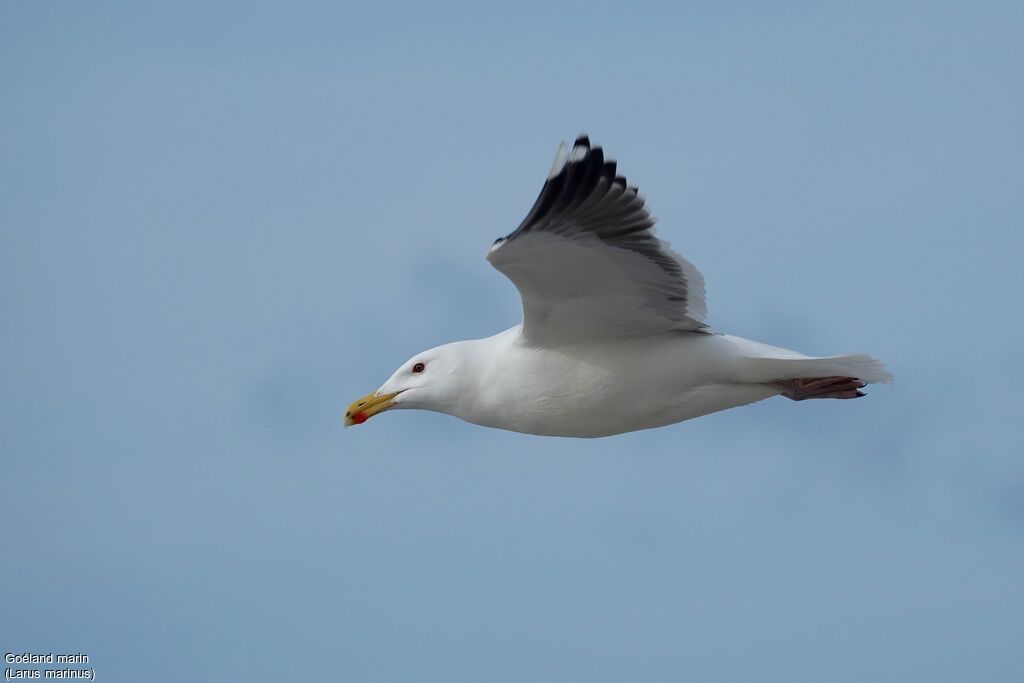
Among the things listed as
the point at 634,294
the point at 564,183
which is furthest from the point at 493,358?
the point at 564,183

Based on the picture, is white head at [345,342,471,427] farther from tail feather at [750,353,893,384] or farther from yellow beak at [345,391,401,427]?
tail feather at [750,353,893,384]

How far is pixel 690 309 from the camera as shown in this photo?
1193 cm

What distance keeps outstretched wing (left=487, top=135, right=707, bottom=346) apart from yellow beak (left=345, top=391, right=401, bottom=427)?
4.88ft

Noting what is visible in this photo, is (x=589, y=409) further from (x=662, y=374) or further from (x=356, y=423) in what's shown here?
(x=356, y=423)

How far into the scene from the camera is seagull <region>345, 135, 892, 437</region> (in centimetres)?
1130

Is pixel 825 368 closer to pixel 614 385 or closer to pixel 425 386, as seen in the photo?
pixel 614 385

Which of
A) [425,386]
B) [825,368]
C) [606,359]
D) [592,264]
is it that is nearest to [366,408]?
[425,386]

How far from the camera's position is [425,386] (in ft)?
42.1

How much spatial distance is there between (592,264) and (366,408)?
8.70 feet

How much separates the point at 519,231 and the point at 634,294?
1219 mm

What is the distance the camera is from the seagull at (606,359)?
11.3m

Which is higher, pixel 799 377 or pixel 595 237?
pixel 595 237

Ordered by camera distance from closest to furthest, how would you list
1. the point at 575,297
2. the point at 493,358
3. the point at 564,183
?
the point at 564,183 < the point at 575,297 < the point at 493,358

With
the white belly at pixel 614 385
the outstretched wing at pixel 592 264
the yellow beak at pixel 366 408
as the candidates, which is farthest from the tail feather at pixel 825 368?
the yellow beak at pixel 366 408
